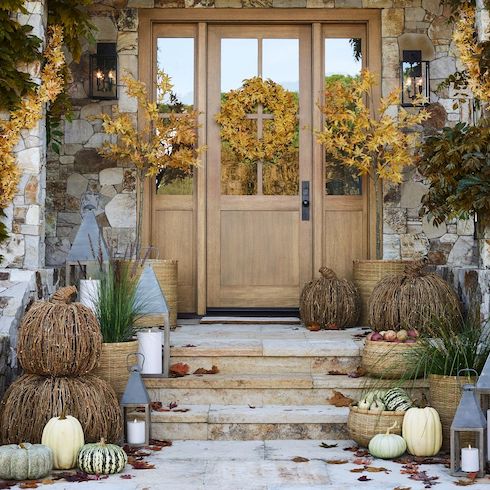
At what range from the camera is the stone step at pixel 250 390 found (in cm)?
564

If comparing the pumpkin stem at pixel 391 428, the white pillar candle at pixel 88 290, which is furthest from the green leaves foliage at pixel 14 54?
the pumpkin stem at pixel 391 428

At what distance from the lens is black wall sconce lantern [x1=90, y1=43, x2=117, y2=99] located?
24.9 ft

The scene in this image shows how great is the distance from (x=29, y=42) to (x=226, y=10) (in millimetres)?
2026

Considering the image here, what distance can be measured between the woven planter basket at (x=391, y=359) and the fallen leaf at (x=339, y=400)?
23 centimetres

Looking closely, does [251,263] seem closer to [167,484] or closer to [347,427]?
[347,427]

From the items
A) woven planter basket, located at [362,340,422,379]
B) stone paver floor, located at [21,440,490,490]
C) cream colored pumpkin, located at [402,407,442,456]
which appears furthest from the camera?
woven planter basket, located at [362,340,422,379]

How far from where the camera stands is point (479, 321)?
5957mm

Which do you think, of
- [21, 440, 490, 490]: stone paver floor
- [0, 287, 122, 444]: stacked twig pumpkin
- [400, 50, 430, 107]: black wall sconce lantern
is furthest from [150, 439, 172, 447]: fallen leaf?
[400, 50, 430, 107]: black wall sconce lantern

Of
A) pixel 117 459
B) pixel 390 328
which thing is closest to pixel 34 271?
pixel 117 459

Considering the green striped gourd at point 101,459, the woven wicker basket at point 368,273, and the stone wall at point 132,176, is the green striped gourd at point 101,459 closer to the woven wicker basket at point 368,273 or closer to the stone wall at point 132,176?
the woven wicker basket at point 368,273

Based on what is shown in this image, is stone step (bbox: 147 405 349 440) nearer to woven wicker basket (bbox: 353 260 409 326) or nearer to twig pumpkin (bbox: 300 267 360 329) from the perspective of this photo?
twig pumpkin (bbox: 300 267 360 329)

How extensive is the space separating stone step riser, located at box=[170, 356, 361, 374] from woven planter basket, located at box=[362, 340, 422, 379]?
1.07 ft

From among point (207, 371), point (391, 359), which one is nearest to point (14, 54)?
point (207, 371)

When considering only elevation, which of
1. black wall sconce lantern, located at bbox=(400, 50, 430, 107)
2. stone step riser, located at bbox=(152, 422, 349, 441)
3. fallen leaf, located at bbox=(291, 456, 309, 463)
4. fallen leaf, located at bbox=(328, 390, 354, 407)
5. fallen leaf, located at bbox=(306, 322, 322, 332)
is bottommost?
fallen leaf, located at bbox=(291, 456, 309, 463)
